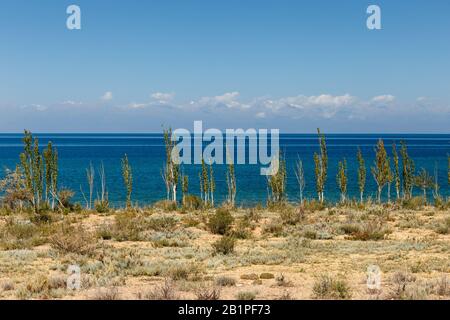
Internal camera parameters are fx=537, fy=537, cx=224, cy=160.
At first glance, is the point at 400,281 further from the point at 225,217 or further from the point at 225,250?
the point at 225,217

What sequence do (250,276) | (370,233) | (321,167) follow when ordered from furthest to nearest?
(321,167), (370,233), (250,276)

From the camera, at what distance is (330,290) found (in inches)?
485

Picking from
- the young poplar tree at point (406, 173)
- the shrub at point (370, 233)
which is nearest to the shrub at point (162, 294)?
the shrub at point (370, 233)

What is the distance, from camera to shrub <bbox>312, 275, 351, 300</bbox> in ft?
39.3

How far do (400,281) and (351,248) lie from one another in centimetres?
572

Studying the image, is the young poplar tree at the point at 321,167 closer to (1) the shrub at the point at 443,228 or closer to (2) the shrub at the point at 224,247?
(1) the shrub at the point at 443,228

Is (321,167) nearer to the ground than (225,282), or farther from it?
farther from it

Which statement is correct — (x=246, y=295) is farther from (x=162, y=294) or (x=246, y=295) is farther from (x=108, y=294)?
(x=108, y=294)

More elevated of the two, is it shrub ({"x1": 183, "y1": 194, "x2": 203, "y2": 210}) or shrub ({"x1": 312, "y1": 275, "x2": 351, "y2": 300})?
shrub ({"x1": 312, "y1": 275, "x2": 351, "y2": 300})

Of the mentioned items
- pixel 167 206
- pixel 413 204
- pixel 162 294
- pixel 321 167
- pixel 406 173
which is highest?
pixel 321 167

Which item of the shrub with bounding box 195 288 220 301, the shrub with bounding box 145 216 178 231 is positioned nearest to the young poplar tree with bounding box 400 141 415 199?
the shrub with bounding box 145 216 178 231

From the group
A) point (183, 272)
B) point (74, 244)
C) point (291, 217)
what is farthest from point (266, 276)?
point (291, 217)

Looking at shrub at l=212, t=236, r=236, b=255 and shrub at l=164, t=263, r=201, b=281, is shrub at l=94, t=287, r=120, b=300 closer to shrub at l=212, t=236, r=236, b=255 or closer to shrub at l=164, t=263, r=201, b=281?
shrub at l=164, t=263, r=201, b=281

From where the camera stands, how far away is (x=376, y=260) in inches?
670
